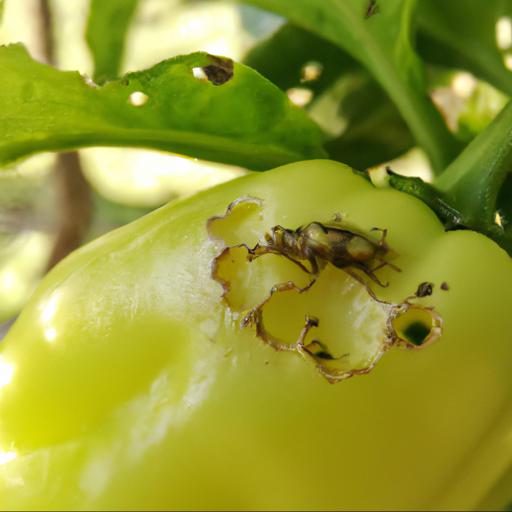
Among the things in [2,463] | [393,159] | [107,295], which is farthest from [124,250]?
[393,159]

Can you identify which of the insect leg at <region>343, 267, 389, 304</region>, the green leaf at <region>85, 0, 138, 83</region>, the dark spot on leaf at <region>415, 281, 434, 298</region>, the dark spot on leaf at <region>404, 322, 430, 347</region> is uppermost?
the green leaf at <region>85, 0, 138, 83</region>

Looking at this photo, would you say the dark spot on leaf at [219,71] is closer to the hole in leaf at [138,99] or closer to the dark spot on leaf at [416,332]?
the hole in leaf at [138,99]

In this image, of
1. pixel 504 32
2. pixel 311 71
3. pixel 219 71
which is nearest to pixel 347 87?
pixel 311 71

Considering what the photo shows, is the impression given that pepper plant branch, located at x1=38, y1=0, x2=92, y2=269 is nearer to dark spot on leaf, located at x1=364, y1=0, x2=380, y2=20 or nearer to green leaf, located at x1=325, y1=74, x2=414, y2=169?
green leaf, located at x1=325, y1=74, x2=414, y2=169

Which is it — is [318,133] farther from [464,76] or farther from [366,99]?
[464,76]

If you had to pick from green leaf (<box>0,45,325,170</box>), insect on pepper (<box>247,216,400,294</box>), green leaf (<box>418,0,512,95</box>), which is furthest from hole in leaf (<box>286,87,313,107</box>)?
insect on pepper (<box>247,216,400,294</box>)

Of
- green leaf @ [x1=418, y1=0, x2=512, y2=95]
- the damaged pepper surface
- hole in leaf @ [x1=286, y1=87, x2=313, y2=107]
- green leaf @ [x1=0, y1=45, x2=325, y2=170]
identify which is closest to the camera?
the damaged pepper surface

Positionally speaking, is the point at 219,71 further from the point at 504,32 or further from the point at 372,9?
the point at 504,32
